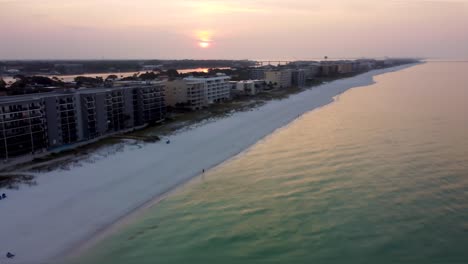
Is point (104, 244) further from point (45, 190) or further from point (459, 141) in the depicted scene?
point (459, 141)

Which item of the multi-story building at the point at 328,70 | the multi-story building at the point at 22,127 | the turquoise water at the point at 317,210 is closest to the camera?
the turquoise water at the point at 317,210

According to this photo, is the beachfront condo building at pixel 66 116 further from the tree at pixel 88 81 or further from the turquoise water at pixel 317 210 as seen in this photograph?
the tree at pixel 88 81

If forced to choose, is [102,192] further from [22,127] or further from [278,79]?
[278,79]

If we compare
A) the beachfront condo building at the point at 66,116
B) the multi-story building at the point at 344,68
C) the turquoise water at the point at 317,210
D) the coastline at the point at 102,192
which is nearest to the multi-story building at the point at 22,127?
the beachfront condo building at the point at 66,116

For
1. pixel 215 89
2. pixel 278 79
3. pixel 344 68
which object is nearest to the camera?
pixel 215 89

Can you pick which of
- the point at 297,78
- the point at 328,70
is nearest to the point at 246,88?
the point at 297,78

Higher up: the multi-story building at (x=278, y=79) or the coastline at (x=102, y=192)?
the multi-story building at (x=278, y=79)

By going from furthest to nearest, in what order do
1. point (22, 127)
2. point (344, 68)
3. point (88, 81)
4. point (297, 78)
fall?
point (344, 68) < point (297, 78) < point (88, 81) < point (22, 127)
